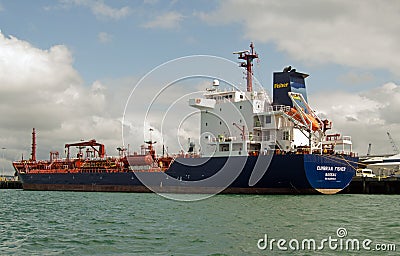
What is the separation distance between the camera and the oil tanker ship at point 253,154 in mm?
29375

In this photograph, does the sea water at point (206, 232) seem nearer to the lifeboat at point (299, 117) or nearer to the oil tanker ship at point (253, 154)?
the oil tanker ship at point (253, 154)

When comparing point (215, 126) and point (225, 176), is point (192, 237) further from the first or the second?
point (215, 126)

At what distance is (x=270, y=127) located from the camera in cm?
3275

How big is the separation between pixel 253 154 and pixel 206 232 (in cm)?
1769

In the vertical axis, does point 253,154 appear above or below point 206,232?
above

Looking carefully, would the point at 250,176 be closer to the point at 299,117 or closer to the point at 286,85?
the point at 299,117

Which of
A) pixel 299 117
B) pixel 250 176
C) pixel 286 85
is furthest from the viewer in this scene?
pixel 286 85

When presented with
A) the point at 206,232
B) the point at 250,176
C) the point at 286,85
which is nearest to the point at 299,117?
the point at 286,85

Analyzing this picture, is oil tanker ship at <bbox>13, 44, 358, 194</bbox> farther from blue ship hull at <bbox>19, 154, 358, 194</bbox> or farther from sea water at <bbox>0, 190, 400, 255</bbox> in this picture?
sea water at <bbox>0, 190, 400, 255</bbox>

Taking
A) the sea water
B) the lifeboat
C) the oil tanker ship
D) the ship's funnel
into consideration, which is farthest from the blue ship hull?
the sea water

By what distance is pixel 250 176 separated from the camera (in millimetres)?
30734

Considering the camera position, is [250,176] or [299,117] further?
[299,117]

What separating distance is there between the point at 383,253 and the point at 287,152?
1949 centimetres

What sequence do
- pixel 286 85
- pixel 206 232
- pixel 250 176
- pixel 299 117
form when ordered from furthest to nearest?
pixel 286 85 < pixel 299 117 < pixel 250 176 < pixel 206 232
